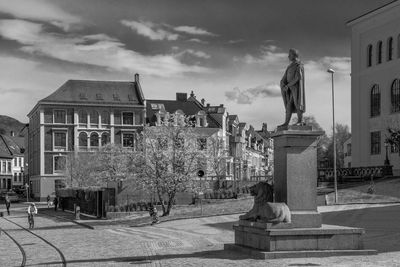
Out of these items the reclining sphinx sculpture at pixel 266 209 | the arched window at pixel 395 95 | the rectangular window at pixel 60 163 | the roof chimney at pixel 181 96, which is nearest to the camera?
the reclining sphinx sculpture at pixel 266 209

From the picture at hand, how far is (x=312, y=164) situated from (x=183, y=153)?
2555 centimetres

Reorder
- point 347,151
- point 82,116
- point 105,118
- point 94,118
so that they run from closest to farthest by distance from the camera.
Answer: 1. point 82,116
2. point 94,118
3. point 105,118
4. point 347,151

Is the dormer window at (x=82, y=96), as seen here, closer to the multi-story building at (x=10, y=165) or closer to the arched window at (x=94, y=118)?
the arched window at (x=94, y=118)

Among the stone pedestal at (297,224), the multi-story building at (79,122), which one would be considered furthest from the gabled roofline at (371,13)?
the stone pedestal at (297,224)

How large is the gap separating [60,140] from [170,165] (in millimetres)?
47216

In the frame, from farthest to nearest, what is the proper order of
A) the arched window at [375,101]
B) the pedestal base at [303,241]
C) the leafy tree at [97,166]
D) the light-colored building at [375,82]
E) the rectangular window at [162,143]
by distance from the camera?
the leafy tree at [97,166] < the arched window at [375,101] < the light-colored building at [375,82] < the rectangular window at [162,143] < the pedestal base at [303,241]

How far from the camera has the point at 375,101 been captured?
66938 mm

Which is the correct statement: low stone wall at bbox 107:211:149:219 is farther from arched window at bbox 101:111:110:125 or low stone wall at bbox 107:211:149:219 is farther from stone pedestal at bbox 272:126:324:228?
arched window at bbox 101:111:110:125

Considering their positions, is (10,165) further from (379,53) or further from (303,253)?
(303,253)

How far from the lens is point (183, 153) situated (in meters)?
40.9

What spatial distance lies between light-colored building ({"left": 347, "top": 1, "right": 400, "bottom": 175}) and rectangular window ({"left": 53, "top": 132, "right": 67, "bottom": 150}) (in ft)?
123

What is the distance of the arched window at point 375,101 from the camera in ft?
217

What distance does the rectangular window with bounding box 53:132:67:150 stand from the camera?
84.3m

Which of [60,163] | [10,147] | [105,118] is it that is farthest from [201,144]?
[10,147]
